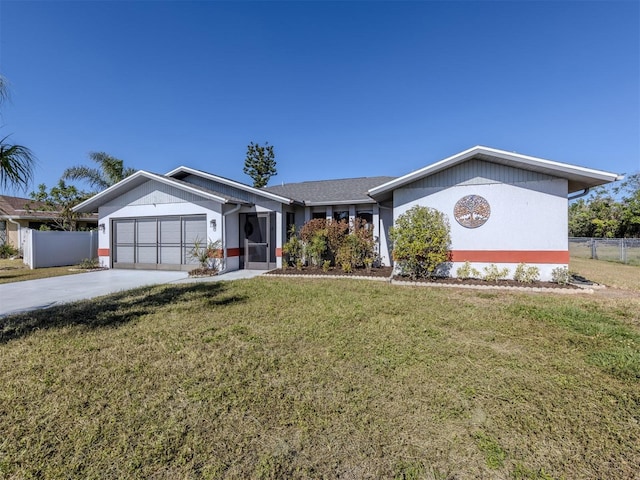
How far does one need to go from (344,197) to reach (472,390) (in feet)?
36.5

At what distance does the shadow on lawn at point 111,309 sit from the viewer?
17.6 ft

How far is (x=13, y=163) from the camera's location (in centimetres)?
444

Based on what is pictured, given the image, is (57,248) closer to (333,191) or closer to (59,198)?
(59,198)

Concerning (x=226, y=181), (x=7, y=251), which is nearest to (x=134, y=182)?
(x=226, y=181)

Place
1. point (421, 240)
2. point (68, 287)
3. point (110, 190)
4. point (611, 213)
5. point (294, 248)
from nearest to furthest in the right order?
point (68, 287) < point (421, 240) < point (294, 248) < point (110, 190) < point (611, 213)

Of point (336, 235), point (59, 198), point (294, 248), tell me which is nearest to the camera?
point (336, 235)

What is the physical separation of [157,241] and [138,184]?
112 inches

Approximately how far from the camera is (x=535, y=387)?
10.6ft

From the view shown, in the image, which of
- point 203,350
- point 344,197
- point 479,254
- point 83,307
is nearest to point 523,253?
point 479,254

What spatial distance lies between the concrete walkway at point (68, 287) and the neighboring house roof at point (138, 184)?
327 centimetres

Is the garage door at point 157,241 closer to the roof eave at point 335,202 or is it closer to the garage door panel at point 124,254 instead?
the garage door panel at point 124,254

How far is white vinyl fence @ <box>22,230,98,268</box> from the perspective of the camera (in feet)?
46.0

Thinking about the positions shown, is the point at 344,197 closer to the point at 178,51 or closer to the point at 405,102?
the point at 405,102

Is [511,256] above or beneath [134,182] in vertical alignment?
beneath
